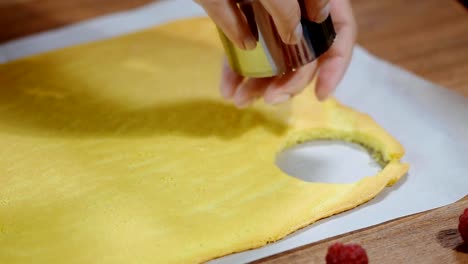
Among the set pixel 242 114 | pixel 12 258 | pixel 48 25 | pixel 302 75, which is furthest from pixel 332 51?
pixel 48 25

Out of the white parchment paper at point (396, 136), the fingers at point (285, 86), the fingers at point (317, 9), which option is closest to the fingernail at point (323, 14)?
the fingers at point (317, 9)

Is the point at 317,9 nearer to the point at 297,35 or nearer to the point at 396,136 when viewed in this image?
the point at 297,35

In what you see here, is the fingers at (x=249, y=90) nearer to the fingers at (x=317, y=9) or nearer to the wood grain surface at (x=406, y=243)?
the fingers at (x=317, y=9)

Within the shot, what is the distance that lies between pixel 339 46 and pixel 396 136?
190 millimetres

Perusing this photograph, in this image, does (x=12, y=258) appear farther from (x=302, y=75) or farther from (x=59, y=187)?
(x=302, y=75)

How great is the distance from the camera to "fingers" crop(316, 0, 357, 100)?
1.20 meters

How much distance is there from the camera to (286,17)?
0.95 meters

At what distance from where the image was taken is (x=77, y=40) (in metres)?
1.62

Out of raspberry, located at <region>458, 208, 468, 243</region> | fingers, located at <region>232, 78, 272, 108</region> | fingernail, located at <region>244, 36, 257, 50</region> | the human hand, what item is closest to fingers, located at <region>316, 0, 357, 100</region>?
the human hand

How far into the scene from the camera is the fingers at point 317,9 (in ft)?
3.30

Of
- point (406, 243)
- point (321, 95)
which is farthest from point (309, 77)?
point (406, 243)

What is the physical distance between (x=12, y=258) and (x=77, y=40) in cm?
74

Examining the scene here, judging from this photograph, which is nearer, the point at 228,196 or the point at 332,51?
the point at 228,196

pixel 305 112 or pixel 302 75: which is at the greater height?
pixel 302 75
